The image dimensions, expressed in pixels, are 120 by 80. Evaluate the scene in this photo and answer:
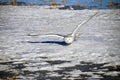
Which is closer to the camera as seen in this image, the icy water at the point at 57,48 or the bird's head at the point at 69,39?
the icy water at the point at 57,48

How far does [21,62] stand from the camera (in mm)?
7094

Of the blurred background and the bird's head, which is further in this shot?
the blurred background

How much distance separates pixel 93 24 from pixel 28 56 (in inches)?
220

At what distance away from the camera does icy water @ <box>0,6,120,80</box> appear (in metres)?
6.27

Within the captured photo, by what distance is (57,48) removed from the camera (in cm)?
855

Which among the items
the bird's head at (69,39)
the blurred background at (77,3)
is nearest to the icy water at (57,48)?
the bird's head at (69,39)

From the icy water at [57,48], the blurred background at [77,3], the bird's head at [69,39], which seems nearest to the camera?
the icy water at [57,48]

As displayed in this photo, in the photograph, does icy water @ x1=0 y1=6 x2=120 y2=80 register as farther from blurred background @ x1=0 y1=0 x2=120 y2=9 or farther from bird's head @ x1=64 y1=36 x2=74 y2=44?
blurred background @ x1=0 y1=0 x2=120 y2=9

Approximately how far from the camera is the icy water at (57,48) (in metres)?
6.27

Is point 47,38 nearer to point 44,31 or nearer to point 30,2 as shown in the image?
point 44,31

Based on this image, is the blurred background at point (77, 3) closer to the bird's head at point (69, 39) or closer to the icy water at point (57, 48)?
the icy water at point (57, 48)

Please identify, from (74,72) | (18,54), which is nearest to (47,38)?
(18,54)

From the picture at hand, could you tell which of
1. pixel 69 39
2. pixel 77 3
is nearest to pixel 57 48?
pixel 69 39

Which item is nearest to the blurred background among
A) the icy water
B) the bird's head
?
the icy water
